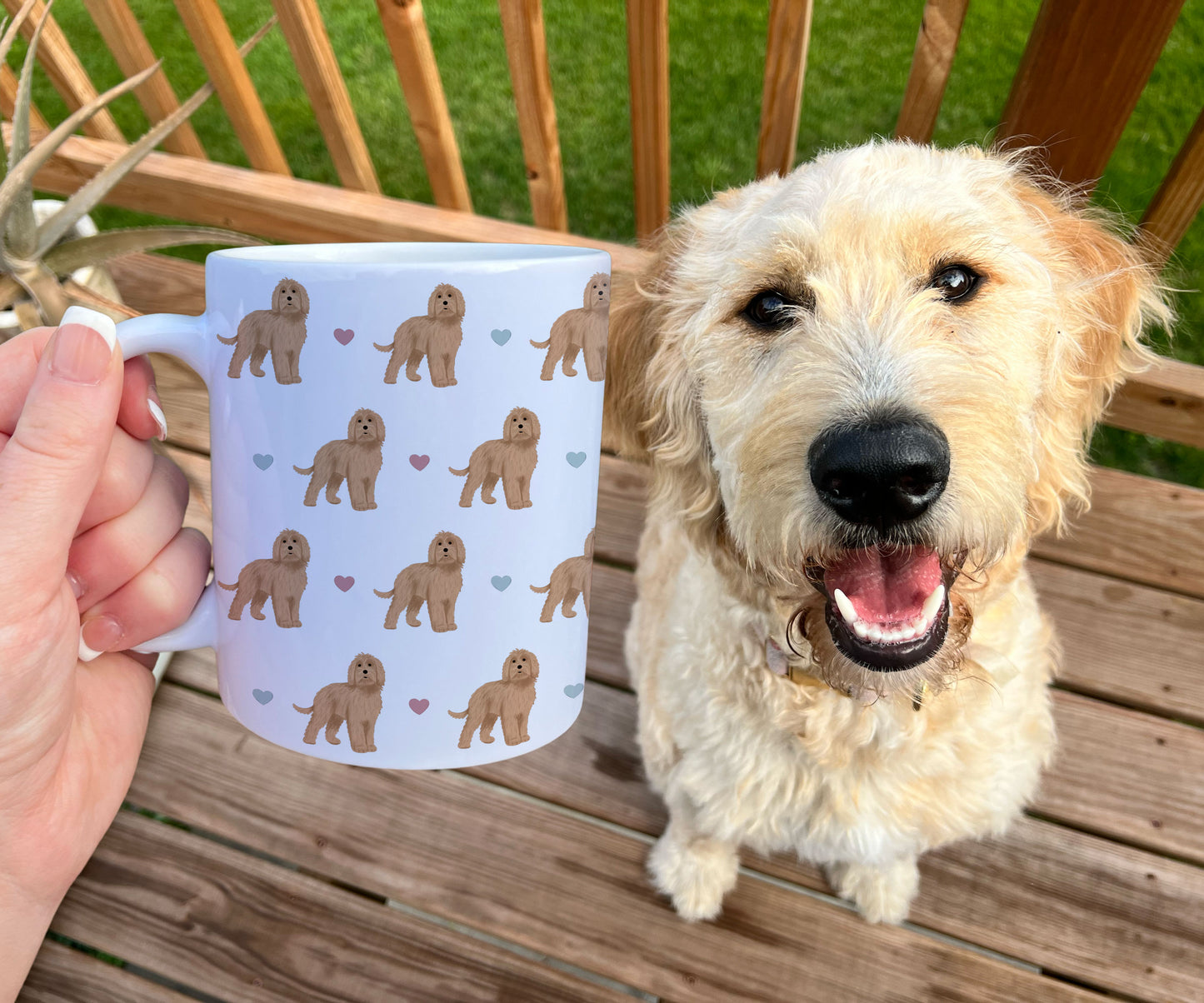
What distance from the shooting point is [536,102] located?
1.91 m

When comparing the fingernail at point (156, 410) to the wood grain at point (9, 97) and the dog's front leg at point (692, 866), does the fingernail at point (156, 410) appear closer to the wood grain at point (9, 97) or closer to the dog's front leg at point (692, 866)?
the dog's front leg at point (692, 866)

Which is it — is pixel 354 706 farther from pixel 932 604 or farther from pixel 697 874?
pixel 697 874

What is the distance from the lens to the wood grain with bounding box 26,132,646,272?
2.24m

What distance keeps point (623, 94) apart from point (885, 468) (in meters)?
2.94

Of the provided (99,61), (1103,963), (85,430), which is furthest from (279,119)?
(1103,963)

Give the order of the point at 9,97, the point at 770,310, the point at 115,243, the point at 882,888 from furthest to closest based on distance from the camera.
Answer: the point at 9,97
the point at 115,243
the point at 882,888
the point at 770,310

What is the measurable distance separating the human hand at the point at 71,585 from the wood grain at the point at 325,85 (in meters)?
1.34

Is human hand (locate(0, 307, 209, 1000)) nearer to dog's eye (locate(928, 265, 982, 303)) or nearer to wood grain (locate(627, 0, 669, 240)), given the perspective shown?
dog's eye (locate(928, 265, 982, 303))

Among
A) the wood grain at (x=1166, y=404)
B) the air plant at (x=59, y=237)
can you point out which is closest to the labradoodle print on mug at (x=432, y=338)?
the air plant at (x=59, y=237)

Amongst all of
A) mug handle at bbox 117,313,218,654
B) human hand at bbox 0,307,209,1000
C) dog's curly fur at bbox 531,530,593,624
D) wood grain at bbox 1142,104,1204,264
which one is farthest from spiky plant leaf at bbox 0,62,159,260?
wood grain at bbox 1142,104,1204,264

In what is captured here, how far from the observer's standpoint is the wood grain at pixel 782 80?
1.63 metres

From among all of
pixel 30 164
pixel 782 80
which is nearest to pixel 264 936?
pixel 30 164

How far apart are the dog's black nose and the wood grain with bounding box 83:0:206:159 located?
75.7 inches

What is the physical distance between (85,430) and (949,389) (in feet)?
3.21
